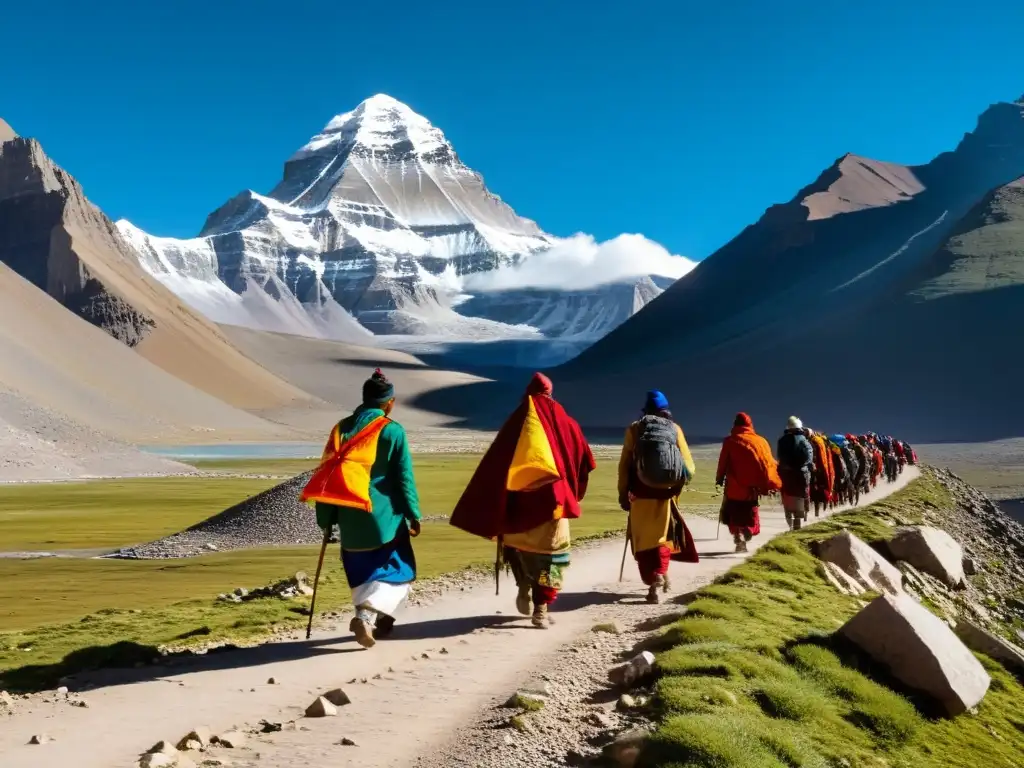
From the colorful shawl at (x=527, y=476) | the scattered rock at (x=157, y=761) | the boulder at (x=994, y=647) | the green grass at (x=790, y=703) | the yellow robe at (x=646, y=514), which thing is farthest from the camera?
the boulder at (x=994, y=647)

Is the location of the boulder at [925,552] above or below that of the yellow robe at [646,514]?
below

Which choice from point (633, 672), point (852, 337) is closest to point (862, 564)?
point (633, 672)

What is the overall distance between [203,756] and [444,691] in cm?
189

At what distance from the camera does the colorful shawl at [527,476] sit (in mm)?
9211

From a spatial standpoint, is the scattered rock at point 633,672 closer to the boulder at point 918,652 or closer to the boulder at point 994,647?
the boulder at point 918,652

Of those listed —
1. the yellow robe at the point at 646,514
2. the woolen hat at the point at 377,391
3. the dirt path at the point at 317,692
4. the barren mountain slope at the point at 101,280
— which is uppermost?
the barren mountain slope at the point at 101,280

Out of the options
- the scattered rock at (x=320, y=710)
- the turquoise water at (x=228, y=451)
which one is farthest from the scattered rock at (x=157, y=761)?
the turquoise water at (x=228, y=451)

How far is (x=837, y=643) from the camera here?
8.70m

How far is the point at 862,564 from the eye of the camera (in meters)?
13.1

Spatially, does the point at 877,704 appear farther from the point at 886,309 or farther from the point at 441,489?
the point at 886,309

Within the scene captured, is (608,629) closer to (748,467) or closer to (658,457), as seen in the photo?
(658,457)

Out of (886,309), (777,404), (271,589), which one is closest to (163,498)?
(271,589)

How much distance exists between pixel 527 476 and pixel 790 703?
3.05 metres

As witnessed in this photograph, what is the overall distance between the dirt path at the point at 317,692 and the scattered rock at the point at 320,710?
0.07m
